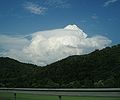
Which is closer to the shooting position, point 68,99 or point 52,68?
point 68,99

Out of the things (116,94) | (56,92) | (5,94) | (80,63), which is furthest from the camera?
(80,63)

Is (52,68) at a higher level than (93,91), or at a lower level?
higher

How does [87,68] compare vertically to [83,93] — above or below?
above

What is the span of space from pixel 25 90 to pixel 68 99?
383 centimetres

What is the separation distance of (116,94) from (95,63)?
203ft

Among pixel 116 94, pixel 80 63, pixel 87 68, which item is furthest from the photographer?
pixel 80 63

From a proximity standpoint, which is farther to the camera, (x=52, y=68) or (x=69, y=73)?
(x=52, y=68)

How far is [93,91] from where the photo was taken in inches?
453

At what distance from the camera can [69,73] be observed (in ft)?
234

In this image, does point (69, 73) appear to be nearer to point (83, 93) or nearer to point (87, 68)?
point (87, 68)

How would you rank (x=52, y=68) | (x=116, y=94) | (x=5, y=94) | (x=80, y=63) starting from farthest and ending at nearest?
1. (x=52, y=68)
2. (x=80, y=63)
3. (x=5, y=94)
4. (x=116, y=94)

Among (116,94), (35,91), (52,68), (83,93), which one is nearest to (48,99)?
(35,91)

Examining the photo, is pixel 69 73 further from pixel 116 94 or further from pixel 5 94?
pixel 116 94

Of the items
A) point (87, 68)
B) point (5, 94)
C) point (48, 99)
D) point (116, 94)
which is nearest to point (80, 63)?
point (87, 68)
